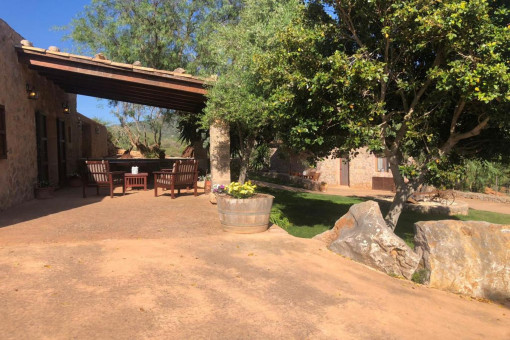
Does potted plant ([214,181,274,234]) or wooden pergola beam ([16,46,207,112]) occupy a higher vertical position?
wooden pergola beam ([16,46,207,112])

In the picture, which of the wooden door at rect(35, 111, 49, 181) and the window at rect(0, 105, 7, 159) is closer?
the window at rect(0, 105, 7, 159)

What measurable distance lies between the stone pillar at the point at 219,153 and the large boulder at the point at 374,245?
462cm

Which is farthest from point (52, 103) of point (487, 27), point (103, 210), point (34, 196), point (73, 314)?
point (487, 27)

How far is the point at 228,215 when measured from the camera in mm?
5203

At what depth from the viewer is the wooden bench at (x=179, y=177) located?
8375mm

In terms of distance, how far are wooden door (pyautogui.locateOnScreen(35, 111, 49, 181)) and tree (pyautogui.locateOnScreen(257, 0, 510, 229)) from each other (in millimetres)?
6090

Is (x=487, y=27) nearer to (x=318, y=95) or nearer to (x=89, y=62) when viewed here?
(x=318, y=95)

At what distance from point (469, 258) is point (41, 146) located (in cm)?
976

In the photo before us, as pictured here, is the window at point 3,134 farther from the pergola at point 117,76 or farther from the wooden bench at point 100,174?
the wooden bench at point 100,174

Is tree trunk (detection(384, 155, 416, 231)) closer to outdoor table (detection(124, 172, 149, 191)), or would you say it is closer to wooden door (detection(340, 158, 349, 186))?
outdoor table (detection(124, 172, 149, 191))

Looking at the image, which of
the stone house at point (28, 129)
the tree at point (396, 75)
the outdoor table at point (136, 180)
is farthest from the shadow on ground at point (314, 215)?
the stone house at point (28, 129)

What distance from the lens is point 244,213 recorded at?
513 cm

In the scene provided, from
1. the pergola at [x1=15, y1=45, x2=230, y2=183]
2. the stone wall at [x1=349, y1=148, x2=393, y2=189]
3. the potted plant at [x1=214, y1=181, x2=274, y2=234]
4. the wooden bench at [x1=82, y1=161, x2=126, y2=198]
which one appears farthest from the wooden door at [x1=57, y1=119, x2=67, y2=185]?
the stone wall at [x1=349, y1=148, x2=393, y2=189]

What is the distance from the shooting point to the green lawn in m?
7.80
